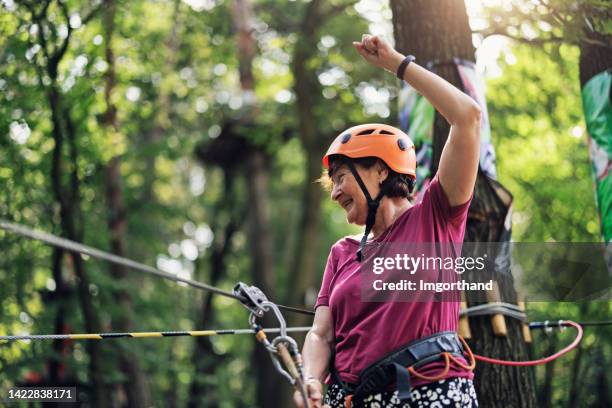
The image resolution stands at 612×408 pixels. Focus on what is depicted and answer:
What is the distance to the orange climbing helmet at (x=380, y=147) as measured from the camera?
3939 mm

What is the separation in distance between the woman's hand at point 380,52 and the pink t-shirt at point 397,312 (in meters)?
0.55

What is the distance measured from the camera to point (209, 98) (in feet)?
64.7

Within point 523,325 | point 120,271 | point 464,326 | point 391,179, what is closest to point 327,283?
point 391,179

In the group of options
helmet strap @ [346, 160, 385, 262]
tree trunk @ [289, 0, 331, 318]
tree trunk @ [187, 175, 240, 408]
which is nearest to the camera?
helmet strap @ [346, 160, 385, 262]

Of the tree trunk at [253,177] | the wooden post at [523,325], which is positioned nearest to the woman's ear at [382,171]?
the wooden post at [523,325]

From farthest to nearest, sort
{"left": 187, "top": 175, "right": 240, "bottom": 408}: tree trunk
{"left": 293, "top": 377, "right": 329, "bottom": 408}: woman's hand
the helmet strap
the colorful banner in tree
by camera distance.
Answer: {"left": 187, "top": 175, "right": 240, "bottom": 408}: tree trunk < the colorful banner in tree < the helmet strap < {"left": 293, "top": 377, "right": 329, "bottom": 408}: woman's hand

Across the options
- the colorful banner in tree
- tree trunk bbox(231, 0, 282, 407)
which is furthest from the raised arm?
tree trunk bbox(231, 0, 282, 407)

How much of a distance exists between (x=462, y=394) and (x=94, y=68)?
9596 millimetres

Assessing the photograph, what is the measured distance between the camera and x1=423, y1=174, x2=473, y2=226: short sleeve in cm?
369

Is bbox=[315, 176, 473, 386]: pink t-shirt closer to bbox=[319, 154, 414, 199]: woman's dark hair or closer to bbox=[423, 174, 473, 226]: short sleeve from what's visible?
bbox=[423, 174, 473, 226]: short sleeve

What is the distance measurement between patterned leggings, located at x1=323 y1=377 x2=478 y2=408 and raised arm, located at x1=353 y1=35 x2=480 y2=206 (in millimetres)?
778

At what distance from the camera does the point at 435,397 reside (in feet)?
11.7

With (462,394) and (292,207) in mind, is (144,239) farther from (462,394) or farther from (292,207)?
(462,394)

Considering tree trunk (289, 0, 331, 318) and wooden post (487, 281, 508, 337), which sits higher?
tree trunk (289, 0, 331, 318)
